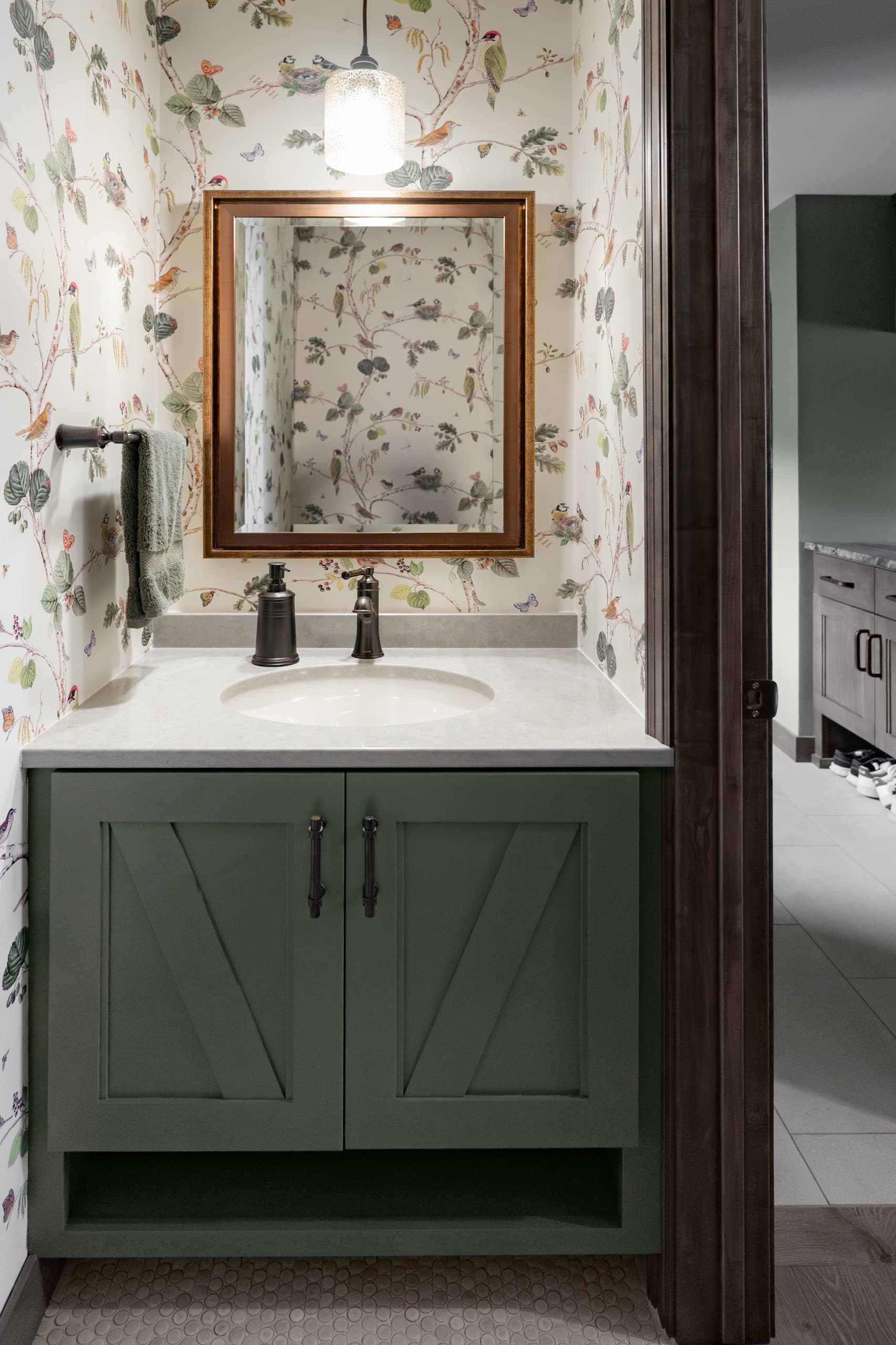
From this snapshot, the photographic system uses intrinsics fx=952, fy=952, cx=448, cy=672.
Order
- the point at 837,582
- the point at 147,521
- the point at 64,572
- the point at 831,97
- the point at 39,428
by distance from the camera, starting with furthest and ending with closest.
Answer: the point at 837,582 → the point at 831,97 → the point at 147,521 → the point at 64,572 → the point at 39,428

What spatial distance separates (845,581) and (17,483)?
330 centimetres

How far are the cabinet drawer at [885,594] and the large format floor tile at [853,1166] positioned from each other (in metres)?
2.14

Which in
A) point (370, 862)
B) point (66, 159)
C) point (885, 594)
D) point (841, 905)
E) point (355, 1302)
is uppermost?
point (66, 159)

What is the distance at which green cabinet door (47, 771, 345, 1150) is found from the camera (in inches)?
50.9

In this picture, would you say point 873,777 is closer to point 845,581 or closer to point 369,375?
point 845,581

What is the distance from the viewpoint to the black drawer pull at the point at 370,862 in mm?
1290

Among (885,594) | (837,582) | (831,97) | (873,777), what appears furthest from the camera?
(837,582)

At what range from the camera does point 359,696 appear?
186 cm

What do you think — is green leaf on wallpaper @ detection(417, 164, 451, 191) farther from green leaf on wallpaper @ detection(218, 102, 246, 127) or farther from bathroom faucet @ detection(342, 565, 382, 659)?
bathroom faucet @ detection(342, 565, 382, 659)

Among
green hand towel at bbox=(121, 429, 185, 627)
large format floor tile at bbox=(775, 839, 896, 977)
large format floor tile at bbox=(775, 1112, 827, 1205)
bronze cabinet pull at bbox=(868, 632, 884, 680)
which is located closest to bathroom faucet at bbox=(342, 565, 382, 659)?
green hand towel at bbox=(121, 429, 185, 627)

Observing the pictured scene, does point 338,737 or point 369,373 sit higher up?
point 369,373

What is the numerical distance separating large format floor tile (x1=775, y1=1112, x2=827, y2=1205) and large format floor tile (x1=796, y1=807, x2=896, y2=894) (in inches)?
46.2

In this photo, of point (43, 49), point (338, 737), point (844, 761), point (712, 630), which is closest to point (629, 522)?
point (712, 630)

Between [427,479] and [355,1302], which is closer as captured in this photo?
[355,1302]
